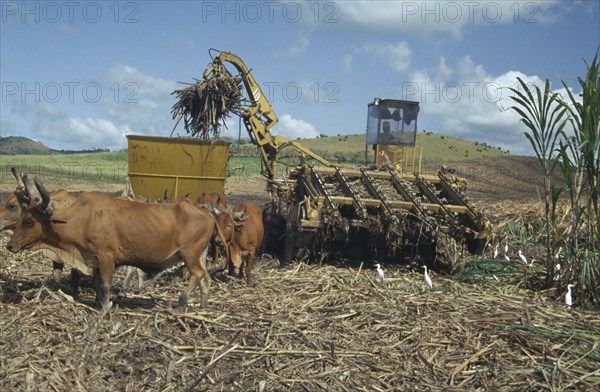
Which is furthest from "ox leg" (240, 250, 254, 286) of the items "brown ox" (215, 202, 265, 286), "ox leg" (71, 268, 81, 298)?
"ox leg" (71, 268, 81, 298)

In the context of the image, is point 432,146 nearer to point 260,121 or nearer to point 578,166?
point 260,121

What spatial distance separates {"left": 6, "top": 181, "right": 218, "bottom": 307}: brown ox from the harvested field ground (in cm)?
53

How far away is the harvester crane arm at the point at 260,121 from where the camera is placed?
16141 millimetres

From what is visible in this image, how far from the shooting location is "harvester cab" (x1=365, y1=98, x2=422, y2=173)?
15477 millimetres

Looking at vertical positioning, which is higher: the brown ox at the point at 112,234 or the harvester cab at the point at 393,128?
the harvester cab at the point at 393,128

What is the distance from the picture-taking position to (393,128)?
51.0 feet

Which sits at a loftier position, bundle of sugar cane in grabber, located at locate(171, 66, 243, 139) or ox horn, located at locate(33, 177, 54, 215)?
bundle of sugar cane in grabber, located at locate(171, 66, 243, 139)

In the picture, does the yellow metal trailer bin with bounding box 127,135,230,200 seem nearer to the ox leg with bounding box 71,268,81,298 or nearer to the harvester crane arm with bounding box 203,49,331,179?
the harvester crane arm with bounding box 203,49,331,179

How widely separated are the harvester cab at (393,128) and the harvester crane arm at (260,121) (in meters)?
1.43

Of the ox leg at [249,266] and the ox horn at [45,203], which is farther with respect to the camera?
the ox leg at [249,266]

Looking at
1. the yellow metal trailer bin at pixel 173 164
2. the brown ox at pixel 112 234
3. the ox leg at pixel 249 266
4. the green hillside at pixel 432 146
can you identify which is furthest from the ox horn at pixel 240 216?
the green hillside at pixel 432 146

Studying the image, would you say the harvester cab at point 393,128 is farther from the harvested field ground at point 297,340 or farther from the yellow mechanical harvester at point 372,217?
the harvested field ground at point 297,340

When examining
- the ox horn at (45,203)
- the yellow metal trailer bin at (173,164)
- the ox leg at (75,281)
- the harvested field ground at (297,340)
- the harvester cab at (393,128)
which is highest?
the harvester cab at (393,128)

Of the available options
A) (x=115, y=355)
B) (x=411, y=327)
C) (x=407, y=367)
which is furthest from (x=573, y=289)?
(x=115, y=355)
